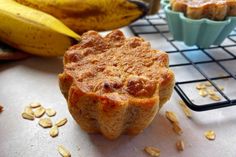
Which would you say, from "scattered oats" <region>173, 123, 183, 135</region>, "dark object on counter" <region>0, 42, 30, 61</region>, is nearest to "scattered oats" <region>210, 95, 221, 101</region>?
"scattered oats" <region>173, 123, 183, 135</region>

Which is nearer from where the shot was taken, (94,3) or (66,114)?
(66,114)

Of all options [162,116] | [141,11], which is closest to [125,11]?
[141,11]

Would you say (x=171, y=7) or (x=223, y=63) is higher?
(x=171, y=7)

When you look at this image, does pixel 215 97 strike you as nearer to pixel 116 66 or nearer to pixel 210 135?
pixel 210 135

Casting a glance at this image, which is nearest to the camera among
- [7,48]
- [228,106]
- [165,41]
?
[228,106]

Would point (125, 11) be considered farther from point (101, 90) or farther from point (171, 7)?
point (101, 90)

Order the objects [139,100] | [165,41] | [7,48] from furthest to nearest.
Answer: [165,41] < [7,48] < [139,100]

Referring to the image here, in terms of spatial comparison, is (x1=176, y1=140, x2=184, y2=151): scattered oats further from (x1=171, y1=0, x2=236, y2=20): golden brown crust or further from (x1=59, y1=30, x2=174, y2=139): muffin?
(x1=171, y1=0, x2=236, y2=20): golden brown crust
